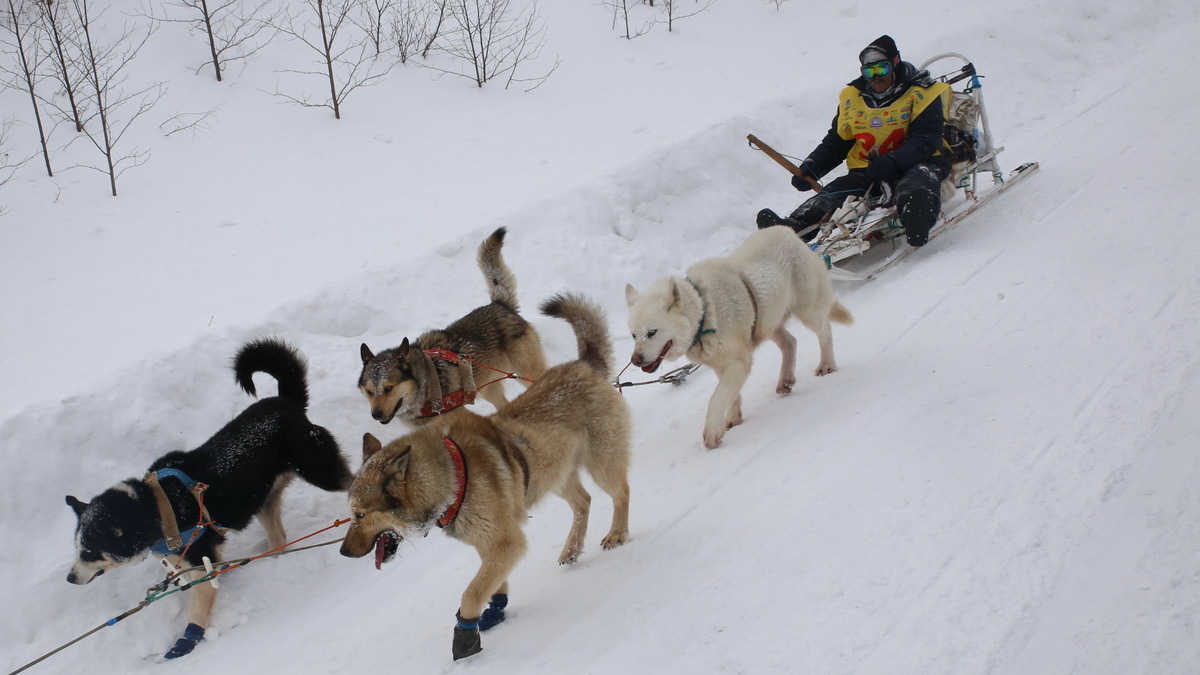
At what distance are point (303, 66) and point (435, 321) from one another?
6.78m

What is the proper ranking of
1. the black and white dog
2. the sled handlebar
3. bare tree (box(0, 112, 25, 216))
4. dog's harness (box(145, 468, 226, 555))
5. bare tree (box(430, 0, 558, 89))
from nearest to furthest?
the black and white dog → dog's harness (box(145, 468, 226, 555)) → the sled handlebar → bare tree (box(0, 112, 25, 216)) → bare tree (box(430, 0, 558, 89))

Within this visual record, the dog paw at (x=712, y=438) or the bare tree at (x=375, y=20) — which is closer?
the dog paw at (x=712, y=438)

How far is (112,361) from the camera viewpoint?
5363 mm

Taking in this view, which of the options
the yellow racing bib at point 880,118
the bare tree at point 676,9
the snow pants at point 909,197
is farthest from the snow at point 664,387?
the bare tree at point 676,9

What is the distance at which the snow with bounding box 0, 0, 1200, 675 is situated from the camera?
3111 millimetres

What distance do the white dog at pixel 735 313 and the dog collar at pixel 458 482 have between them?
1586 millimetres

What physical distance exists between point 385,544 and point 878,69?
246 inches

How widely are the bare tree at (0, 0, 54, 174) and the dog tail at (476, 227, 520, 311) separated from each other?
5948mm

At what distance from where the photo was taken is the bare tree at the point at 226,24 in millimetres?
10898

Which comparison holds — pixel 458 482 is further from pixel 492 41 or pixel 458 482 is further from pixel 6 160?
pixel 492 41

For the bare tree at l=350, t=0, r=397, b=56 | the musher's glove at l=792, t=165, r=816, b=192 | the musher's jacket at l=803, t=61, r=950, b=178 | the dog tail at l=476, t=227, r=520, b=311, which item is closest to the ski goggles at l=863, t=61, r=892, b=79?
the musher's jacket at l=803, t=61, r=950, b=178

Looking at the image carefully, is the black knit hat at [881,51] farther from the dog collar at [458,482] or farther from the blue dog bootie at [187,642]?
the blue dog bootie at [187,642]

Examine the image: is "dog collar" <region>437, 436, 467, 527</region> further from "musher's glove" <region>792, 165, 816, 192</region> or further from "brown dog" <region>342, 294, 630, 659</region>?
"musher's glove" <region>792, 165, 816, 192</region>

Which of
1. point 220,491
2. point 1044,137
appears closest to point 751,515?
point 220,491
